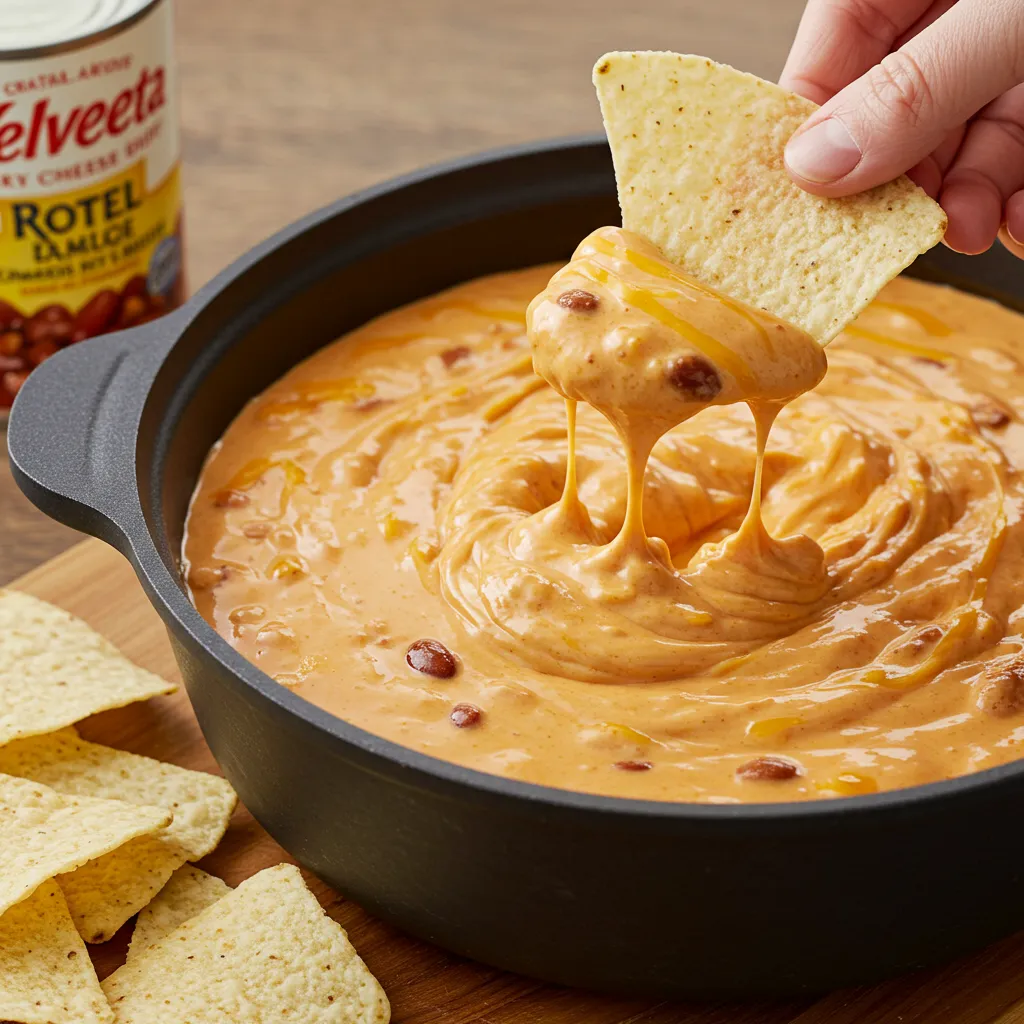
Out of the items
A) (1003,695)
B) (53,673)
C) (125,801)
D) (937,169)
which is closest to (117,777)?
(125,801)

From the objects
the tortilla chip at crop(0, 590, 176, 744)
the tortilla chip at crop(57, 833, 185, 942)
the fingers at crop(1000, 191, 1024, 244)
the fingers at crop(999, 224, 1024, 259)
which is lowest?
the tortilla chip at crop(57, 833, 185, 942)

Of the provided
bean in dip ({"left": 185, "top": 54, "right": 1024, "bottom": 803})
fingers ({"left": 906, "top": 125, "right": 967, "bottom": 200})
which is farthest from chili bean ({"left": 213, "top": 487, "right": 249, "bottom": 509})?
fingers ({"left": 906, "top": 125, "right": 967, "bottom": 200})

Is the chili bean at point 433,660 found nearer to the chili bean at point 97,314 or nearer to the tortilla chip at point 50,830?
the tortilla chip at point 50,830

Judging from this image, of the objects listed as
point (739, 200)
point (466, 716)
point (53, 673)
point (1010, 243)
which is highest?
point (739, 200)

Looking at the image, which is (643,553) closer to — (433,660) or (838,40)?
(433,660)

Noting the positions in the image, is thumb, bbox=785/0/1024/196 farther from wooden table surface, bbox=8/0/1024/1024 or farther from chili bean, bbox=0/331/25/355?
wooden table surface, bbox=8/0/1024/1024
